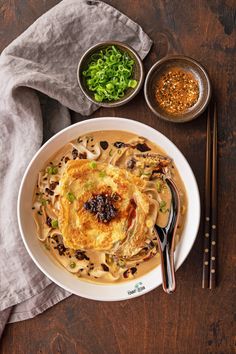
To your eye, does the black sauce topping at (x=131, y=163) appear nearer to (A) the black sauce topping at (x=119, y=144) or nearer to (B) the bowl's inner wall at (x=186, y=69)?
(A) the black sauce topping at (x=119, y=144)

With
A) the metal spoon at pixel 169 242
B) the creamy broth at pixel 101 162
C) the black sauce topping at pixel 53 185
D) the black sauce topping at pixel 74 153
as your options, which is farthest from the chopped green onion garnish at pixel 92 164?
the metal spoon at pixel 169 242

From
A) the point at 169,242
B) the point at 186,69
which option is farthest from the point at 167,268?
the point at 186,69

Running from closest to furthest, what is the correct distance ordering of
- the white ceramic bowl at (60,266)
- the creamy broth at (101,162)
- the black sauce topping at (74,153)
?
1. the white ceramic bowl at (60,266)
2. the creamy broth at (101,162)
3. the black sauce topping at (74,153)

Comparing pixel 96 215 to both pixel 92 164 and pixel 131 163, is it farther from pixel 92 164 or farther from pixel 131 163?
pixel 131 163

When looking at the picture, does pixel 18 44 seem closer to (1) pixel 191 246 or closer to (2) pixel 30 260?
(2) pixel 30 260

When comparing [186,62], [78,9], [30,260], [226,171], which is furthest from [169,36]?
[30,260]

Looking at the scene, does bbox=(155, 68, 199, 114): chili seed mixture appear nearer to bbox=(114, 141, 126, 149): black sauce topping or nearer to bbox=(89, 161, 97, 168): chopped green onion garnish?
bbox=(114, 141, 126, 149): black sauce topping
